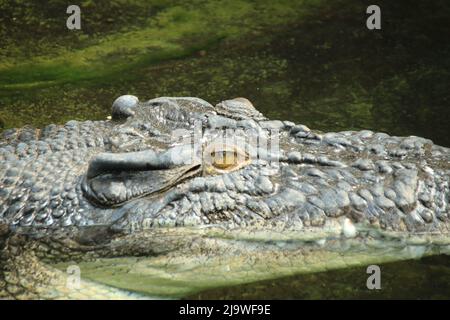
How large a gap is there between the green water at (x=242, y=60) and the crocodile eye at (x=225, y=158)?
1602mm

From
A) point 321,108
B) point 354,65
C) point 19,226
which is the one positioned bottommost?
point 19,226

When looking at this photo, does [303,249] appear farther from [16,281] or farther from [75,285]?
[16,281]

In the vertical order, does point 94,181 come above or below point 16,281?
above

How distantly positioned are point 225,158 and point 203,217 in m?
0.31

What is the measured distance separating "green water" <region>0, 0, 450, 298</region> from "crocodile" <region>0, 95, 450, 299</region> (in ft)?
4.95

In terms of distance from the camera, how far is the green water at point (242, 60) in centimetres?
531

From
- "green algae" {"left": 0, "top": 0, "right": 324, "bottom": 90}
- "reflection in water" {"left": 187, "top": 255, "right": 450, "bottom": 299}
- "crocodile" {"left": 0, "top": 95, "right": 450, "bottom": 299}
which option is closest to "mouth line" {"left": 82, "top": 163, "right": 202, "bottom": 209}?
"crocodile" {"left": 0, "top": 95, "right": 450, "bottom": 299}

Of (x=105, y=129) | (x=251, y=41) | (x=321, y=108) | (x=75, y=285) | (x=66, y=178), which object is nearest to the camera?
(x=75, y=285)

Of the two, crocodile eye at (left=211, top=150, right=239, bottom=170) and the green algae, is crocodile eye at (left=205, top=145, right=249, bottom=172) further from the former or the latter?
the green algae

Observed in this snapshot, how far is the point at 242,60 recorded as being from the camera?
6066 mm

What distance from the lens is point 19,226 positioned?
3545 millimetres

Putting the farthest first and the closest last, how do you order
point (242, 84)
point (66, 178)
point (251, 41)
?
point (251, 41) < point (242, 84) < point (66, 178)

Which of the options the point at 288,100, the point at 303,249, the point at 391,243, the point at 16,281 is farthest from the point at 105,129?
the point at 288,100

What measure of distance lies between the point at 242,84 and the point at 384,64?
3.99 feet
